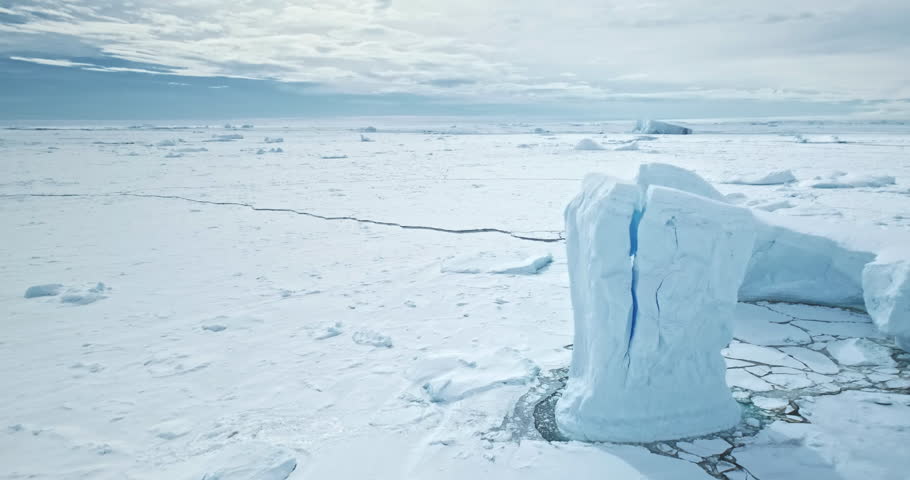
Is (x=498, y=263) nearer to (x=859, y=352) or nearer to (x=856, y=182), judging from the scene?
(x=859, y=352)

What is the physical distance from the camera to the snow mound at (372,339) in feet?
13.7

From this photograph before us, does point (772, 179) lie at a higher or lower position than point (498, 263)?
higher

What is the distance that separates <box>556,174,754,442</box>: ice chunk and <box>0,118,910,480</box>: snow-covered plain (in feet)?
0.53

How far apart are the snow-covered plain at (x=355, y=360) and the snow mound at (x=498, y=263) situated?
0.12 ft

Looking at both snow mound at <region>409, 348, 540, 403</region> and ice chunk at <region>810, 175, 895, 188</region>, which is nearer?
snow mound at <region>409, 348, 540, 403</region>

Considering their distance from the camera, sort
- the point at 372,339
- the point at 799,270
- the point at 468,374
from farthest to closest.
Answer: the point at 799,270 < the point at 372,339 < the point at 468,374

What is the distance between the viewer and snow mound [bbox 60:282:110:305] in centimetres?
510

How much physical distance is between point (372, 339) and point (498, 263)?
2.32 metres

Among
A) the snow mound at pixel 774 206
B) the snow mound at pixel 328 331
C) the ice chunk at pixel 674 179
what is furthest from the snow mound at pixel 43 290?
the snow mound at pixel 774 206

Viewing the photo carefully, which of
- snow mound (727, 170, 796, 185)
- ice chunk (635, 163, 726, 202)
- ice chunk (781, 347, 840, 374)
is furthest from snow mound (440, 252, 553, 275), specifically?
snow mound (727, 170, 796, 185)

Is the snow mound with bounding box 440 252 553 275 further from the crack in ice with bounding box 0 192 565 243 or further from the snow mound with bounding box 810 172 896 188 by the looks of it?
the snow mound with bounding box 810 172 896 188

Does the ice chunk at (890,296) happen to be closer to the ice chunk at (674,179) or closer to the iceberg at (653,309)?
the ice chunk at (674,179)

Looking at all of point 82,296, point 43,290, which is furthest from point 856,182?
point 43,290

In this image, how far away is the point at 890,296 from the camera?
368 centimetres
